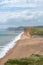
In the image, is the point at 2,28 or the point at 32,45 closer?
the point at 32,45

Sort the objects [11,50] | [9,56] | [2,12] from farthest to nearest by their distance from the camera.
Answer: [2,12] < [11,50] < [9,56]

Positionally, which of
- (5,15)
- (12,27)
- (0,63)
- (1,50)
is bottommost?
(0,63)

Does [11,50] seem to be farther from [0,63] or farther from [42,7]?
[42,7]

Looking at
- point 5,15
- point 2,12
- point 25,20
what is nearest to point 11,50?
point 25,20

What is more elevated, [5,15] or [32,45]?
[5,15]

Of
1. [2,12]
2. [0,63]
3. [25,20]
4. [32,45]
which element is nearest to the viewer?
[0,63]
